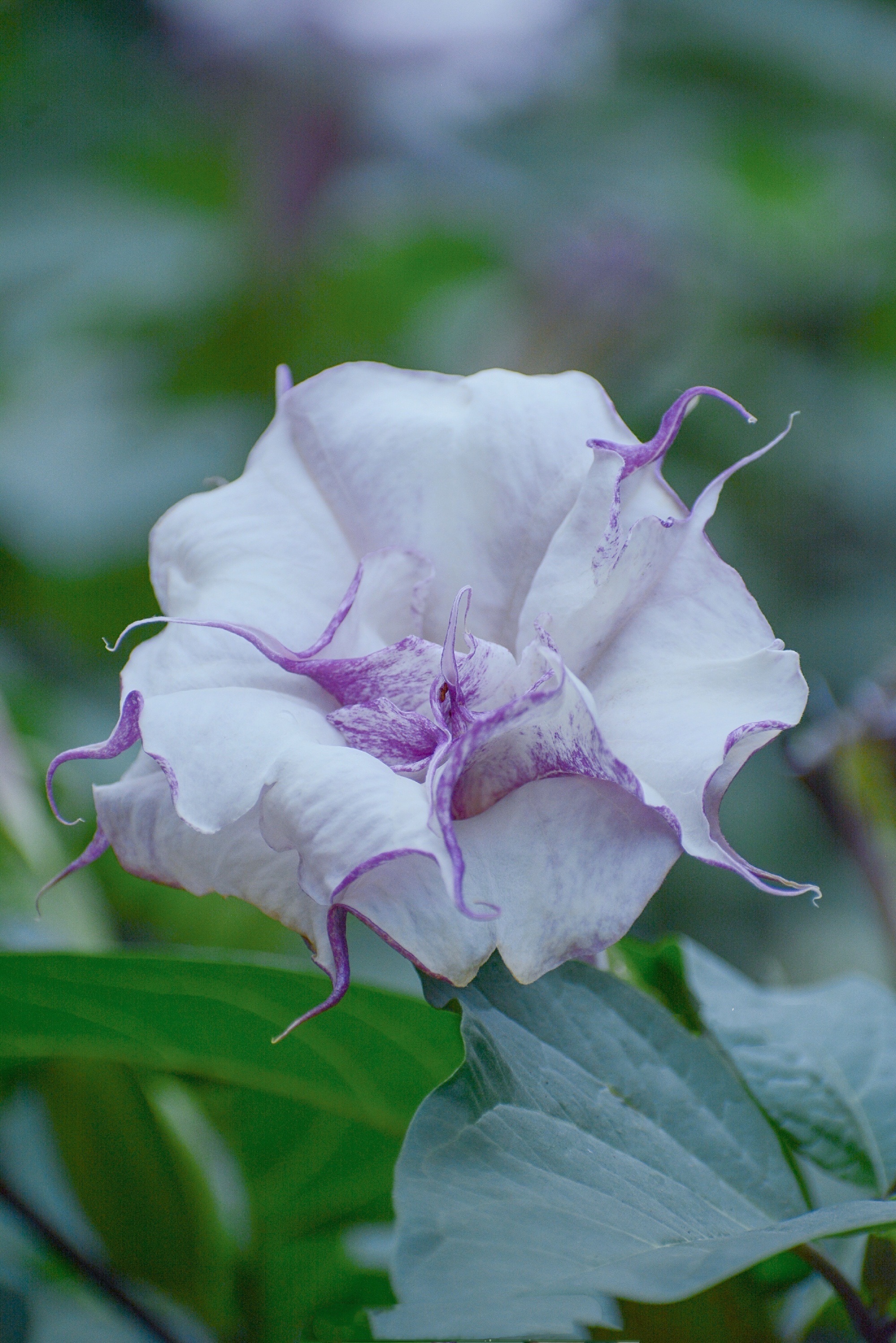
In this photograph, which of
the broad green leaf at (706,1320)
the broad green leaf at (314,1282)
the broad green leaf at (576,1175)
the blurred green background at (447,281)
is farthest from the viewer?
the blurred green background at (447,281)

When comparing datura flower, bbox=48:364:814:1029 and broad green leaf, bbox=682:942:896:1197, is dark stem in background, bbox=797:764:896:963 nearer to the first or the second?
broad green leaf, bbox=682:942:896:1197

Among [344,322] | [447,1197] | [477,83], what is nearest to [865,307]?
[344,322]

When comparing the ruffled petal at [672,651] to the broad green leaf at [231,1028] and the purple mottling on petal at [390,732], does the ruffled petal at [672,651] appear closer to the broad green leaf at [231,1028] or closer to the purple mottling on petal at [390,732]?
the purple mottling on petal at [390,732]

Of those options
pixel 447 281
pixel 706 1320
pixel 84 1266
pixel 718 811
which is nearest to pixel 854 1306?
pixel 706 1320

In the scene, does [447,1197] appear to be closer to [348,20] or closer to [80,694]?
[80,694]

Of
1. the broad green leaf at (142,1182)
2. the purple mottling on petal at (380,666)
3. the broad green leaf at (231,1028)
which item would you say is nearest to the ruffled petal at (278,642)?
the purple mottling on petal at (380,666)

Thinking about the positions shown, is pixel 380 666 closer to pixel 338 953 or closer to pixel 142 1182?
pixel 338 953
